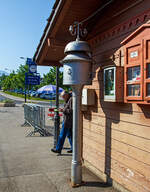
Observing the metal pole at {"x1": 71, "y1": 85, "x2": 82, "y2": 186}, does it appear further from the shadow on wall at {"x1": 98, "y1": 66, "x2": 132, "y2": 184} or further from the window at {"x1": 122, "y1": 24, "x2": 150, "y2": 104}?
the window at {"x1": 122, "y1": 24, "x2": 150, "y2": 104}

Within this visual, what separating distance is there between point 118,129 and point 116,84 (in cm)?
79

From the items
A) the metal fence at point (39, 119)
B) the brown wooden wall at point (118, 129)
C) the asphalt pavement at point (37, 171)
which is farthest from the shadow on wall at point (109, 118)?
the metal fence at point (39, 119)

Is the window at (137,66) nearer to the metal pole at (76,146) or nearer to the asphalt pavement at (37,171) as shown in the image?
the metal pole at (76,146)

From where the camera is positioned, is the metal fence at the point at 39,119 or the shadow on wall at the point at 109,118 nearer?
the shadow on wall at the point at 109,118

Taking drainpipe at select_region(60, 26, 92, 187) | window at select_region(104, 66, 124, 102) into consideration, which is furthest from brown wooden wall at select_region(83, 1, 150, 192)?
drainpipe at select_region(60, 26, 92, 187)

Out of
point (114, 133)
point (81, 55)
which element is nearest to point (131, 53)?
point (81, 55)

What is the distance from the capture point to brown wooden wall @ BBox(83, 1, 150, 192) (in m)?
3.03

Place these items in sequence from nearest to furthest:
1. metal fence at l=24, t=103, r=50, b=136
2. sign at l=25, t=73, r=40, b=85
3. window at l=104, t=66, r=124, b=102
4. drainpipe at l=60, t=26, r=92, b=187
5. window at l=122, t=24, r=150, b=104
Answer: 1. window at l=122, t=24, r=150, b=104
2. window at l=104, t=66, r=124, b=102
3. drainpipe at l=60, t=26, r=92, b=187
4. metal fence at l=24, t=103, r=50, b=136
5. sign at l=25, t=73, r=40, b=85

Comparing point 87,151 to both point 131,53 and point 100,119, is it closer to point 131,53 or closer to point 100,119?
point 100,119

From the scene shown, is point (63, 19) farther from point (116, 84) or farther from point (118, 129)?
point (118, 129)

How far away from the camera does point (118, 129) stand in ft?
11.8

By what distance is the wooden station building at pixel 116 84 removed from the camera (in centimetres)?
297

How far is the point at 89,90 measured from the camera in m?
4.32

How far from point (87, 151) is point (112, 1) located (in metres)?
3.12
